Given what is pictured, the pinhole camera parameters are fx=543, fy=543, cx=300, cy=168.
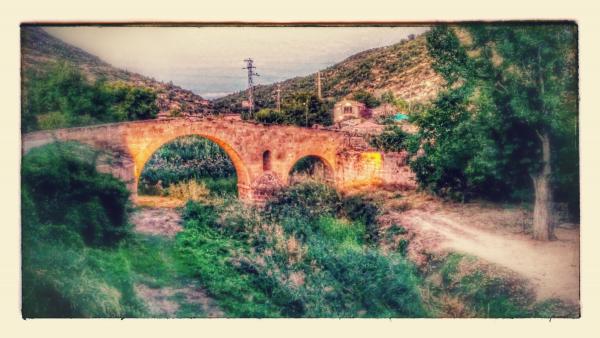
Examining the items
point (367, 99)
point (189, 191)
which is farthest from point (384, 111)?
point (189, 191)

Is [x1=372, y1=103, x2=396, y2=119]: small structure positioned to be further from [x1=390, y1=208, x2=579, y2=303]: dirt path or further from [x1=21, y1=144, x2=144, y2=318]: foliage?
[x1=21, y1=144, x2=144, y2=318]: foliage

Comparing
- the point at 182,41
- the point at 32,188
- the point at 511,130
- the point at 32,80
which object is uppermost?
the point at 182,41

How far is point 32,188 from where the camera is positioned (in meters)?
6.45

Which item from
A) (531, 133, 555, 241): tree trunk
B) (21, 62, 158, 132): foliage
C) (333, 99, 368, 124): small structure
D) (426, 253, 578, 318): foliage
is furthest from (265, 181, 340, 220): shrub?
(531, 133, 555, 241): tree trunk

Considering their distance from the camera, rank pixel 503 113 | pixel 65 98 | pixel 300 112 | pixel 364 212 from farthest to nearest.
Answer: pixel 300 112, pixel 364 212, pixel 503 113, pixel 65 98

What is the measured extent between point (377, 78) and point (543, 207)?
257 centimetres

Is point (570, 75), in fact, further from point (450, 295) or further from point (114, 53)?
point (114, 53)

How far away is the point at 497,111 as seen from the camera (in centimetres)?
659

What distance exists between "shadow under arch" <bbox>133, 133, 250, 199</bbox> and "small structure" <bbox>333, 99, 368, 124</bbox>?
4.42 ft

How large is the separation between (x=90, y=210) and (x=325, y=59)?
132 inches

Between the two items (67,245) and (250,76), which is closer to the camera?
(67,245)

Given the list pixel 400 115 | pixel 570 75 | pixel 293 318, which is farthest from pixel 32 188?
pixel 570 75

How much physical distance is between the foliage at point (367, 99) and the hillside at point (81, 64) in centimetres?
198

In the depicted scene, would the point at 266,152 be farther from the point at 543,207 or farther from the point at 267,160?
the point at 543,207
